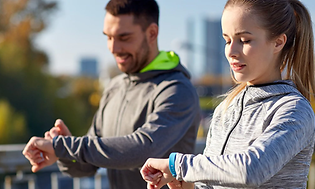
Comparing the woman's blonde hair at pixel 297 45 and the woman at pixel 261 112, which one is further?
the woman's blonde hair at pixel 297 45

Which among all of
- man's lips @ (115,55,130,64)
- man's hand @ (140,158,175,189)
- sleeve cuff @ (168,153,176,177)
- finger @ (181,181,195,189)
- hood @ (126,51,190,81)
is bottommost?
finger @ (181,181,195,189)

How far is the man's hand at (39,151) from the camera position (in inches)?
90.7

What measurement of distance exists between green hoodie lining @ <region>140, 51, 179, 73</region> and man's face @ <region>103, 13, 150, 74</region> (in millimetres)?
55

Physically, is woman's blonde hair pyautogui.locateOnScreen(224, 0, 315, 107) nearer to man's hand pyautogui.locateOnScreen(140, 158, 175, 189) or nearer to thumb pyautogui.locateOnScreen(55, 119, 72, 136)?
man's hand pyautogui.locateOnScreen(140, 158, 175, 189)

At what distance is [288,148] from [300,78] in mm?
417

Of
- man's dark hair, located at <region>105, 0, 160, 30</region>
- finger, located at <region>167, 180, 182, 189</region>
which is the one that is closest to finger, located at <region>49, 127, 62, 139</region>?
man's dark hair, located at <region>105, 0, 160, 30</region>

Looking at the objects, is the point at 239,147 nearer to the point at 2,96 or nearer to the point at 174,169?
the point at 174,169

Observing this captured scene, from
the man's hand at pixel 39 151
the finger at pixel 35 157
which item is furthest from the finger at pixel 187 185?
the finger at pixel 35 157

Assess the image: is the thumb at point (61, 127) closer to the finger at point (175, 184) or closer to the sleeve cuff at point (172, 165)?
the finger at point (175, 184)

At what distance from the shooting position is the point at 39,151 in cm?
237

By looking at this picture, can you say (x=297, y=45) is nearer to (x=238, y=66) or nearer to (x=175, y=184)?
(x=238, y=66)

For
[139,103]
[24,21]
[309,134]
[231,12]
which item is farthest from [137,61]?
[24,21]

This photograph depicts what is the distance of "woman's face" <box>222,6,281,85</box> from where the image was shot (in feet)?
5.04

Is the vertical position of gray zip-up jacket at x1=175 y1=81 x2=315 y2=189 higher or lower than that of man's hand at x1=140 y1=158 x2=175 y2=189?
higher
